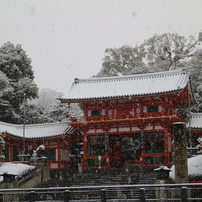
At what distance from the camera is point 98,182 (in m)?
27.1

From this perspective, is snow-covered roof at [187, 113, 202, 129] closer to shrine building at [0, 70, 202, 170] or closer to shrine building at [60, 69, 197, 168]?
shrine building at [0, 70, 202, 170]

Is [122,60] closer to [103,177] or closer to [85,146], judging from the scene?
[85,146]

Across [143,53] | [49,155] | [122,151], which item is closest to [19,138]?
[49,155]

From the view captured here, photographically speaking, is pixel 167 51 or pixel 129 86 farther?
pixel 167 51

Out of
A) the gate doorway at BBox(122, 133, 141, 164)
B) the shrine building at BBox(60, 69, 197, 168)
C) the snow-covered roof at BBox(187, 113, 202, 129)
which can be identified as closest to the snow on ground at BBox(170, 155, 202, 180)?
the shrine building at BBox(60, 69, 197, 168)

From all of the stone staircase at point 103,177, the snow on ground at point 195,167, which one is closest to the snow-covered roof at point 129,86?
the stone staircase at point 103,177

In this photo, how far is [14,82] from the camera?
49.2 m

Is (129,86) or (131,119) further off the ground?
(129,86)

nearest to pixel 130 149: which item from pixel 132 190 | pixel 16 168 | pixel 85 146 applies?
pixel 85 146

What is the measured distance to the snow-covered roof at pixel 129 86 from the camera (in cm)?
3334

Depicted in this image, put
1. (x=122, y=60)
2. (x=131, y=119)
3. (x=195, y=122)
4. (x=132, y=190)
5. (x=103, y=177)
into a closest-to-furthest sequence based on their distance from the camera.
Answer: (x=132, y=190), (x=103, y=177), (x=131, y=119), (x=195, y=122), (x=122, y=60)

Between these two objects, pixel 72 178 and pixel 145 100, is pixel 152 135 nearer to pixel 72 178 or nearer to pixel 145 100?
pixel 145 100

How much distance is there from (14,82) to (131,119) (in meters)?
21.8

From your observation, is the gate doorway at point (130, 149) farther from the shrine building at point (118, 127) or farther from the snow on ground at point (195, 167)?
the snow on ground at point (195, 167)
